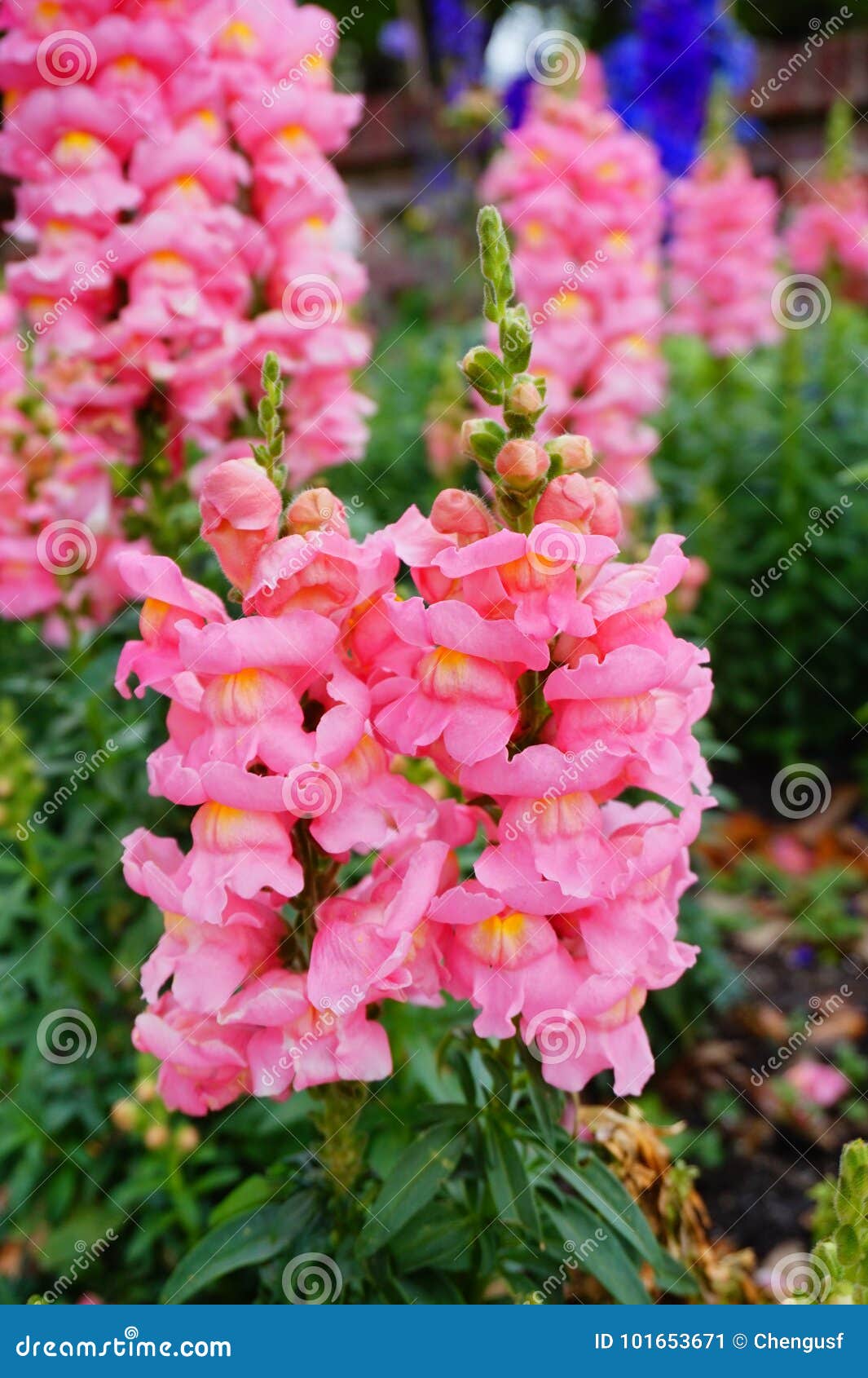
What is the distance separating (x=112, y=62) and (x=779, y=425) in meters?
3.21

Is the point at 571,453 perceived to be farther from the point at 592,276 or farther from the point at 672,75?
the point at 672,75

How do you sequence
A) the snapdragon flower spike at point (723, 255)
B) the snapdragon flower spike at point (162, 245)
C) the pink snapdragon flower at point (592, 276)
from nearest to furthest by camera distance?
the snapdragon flower spike at point (162, 245) → the pink snapdragon flower at point (592, 276) → the snapdragon flower spike at point (723, 255)

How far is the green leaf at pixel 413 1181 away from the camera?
1565mm

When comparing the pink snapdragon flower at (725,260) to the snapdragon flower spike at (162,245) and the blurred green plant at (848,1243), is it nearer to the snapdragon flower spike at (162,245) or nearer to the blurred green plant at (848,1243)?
the snapdragon flower spike at (162,245)

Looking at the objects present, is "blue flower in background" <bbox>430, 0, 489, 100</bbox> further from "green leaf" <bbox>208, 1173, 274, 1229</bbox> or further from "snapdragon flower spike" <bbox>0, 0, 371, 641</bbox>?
"green leaf" <bbox>208, 1173, 274, 1229</bbox>

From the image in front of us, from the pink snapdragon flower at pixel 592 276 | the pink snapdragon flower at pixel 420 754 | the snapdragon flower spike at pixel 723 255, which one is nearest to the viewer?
the pink snapdragon flower at pixel 420 754

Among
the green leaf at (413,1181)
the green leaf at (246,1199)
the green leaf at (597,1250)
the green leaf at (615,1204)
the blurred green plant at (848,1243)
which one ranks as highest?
the blurred green plant at (848,1243)

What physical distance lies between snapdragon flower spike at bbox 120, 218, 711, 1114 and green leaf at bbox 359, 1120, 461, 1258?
0.20 meters

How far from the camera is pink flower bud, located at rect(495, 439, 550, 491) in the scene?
1.38m

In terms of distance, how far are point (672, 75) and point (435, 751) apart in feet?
18.2

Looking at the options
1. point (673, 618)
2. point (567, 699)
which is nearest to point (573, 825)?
point (567, 699)

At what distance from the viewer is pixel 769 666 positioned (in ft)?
15.2

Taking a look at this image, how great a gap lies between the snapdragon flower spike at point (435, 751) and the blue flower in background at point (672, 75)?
199 inches

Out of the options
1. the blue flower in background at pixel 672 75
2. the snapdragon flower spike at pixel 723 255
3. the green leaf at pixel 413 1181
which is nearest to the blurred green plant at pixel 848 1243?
the green leaf at pixel 413 1181
